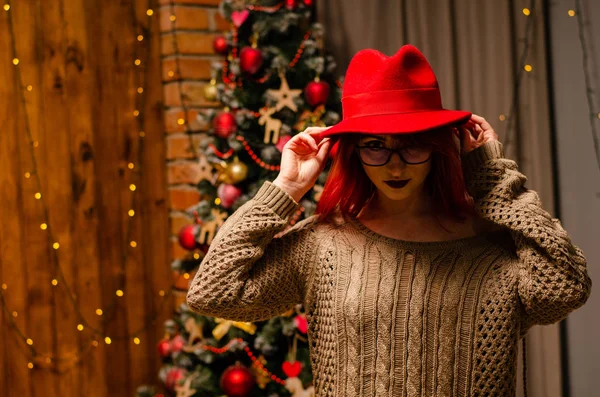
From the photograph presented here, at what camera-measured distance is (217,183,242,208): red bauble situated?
2.57 meters

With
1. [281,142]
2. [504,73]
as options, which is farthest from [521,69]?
[281,142]

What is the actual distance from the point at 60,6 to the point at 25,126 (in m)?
0.48

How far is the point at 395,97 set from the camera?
152 centimetres

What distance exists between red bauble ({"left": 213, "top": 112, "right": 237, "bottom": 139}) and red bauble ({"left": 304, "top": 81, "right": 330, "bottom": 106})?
0.27m

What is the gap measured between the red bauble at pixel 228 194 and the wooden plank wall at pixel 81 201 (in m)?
0.60

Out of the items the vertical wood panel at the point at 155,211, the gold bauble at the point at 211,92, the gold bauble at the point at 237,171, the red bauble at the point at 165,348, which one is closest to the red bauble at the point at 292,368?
the red bauble at the point at 165,348

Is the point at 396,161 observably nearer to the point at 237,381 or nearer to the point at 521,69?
the point at 521,69

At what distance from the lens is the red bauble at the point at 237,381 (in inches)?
99.7

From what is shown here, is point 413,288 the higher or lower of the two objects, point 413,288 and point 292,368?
the higher

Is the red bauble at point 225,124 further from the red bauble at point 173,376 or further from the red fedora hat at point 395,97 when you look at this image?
the red fedora hat at point 395,97

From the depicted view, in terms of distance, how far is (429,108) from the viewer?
1537 millimetres

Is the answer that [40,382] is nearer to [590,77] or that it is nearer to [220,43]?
[220,43]

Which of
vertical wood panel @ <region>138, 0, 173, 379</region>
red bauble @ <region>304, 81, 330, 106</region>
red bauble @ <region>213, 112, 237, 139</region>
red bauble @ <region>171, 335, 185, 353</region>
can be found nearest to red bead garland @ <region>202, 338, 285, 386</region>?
red bauble @ <region>171, 335, 185, 353</region>

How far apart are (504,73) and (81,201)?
1638mm
